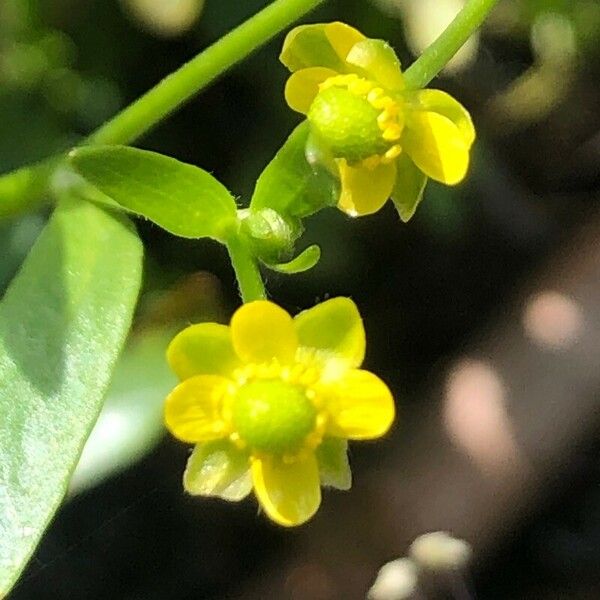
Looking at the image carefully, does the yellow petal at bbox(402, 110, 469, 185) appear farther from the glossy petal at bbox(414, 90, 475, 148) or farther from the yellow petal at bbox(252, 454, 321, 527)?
the yellow petal at bbox(252, 454, 321, 527)

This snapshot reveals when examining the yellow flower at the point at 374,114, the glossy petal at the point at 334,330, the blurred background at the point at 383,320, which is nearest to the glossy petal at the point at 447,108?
the yellow flower at the point at 374,114

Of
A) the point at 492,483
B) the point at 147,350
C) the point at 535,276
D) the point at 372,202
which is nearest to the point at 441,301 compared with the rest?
the point at 535,276

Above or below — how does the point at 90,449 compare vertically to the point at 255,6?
below

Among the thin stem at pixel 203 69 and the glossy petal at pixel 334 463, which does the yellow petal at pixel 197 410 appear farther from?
the thin stem at pixel 203 69

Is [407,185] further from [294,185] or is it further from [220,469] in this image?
[220,469]

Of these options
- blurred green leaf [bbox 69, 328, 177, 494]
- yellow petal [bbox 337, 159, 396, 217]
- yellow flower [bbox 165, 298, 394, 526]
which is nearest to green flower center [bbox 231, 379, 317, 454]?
yellow flower [bbox 165, 298, 394, 526]

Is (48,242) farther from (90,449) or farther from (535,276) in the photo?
(535,276)
